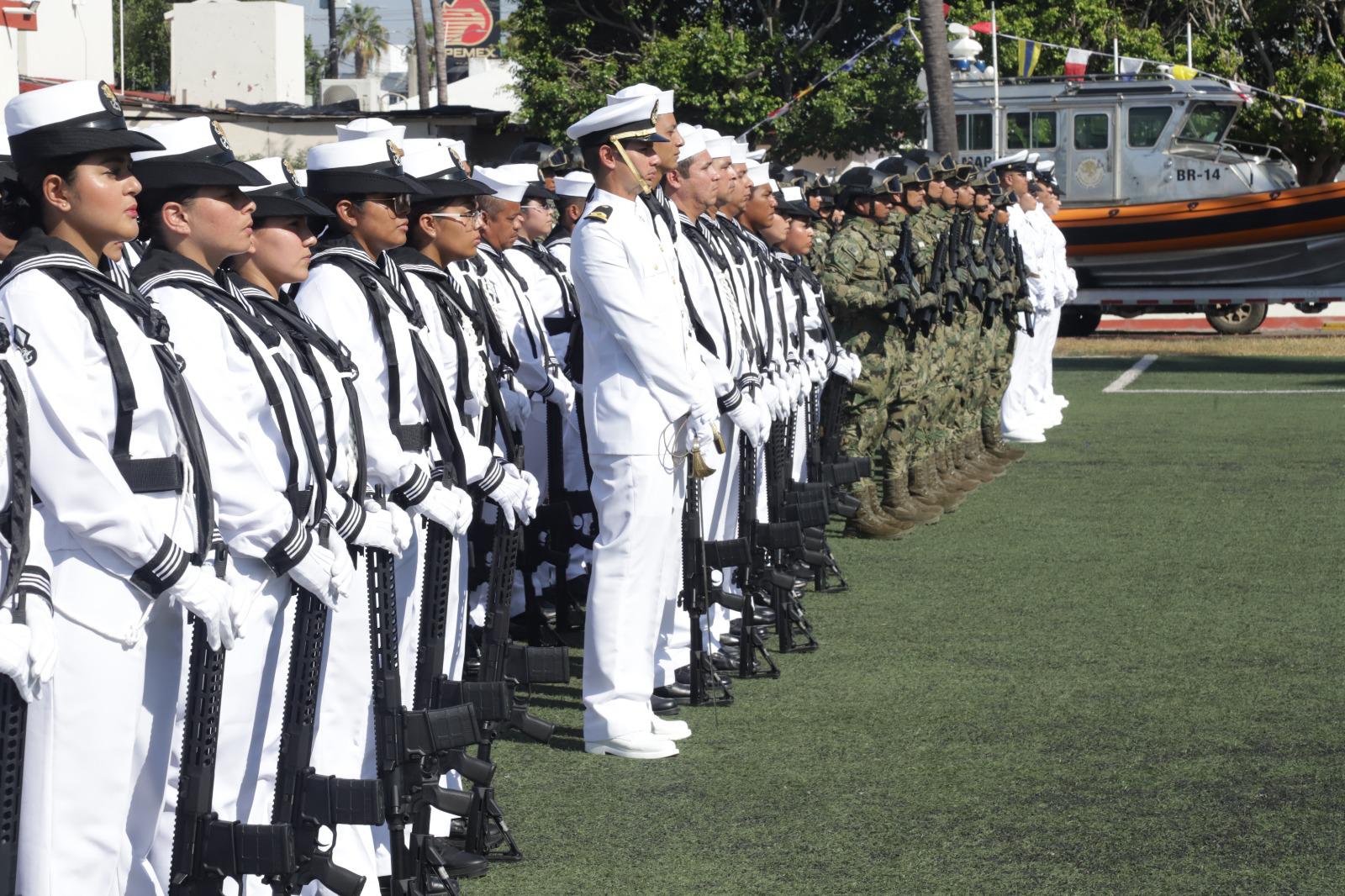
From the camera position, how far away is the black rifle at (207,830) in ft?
11.6

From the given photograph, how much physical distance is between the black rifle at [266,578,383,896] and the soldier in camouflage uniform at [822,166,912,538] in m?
5.97

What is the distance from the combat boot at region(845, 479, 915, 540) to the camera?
32.0 ft

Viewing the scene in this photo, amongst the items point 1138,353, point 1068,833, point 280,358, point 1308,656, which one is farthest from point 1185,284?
point 280,358

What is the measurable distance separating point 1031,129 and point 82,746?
2067cm

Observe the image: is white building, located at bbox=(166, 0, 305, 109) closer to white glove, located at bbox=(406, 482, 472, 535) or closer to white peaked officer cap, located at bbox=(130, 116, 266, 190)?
white glove, located at bbox=(406, 482, 472, 535)

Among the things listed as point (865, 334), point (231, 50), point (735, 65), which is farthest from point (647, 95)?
point (231, 50)

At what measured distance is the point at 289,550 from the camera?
12.0 feet

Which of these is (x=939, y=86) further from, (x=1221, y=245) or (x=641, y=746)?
(x=641, y=746)

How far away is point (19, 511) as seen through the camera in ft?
10.5

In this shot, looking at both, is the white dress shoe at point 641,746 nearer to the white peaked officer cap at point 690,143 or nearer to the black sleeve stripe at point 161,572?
the white peaked officer cap at point 690,143

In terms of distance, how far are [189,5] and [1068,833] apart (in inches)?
1121

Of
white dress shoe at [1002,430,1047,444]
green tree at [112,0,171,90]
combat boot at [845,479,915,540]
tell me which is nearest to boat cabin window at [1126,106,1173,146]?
white dress shoe at [1002,430,1047,444]

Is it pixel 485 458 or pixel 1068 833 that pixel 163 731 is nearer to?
pixel 485 458

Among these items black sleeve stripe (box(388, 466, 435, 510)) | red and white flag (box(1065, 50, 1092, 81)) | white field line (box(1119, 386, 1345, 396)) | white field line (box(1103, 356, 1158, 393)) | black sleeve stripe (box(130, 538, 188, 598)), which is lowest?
white field line (box(1103, 356, 1158, 393))
